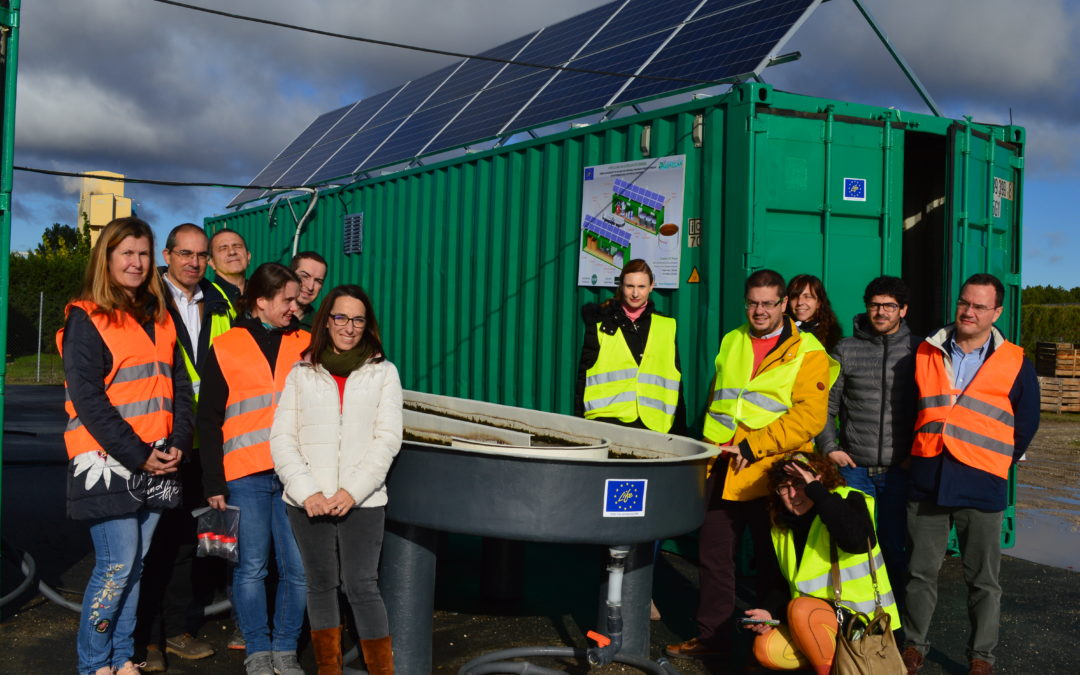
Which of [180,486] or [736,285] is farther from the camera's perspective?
[736,285]

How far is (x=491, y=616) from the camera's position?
16.5ft

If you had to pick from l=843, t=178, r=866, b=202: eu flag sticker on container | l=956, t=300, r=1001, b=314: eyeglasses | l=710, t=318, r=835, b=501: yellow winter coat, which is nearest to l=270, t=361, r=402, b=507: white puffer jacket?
l=710, t=318, r=835, b=501: yellow winter coat

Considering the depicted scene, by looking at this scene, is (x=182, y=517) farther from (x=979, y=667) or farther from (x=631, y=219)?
(x=979, y=667)

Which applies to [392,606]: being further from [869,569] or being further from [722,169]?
[722,169]

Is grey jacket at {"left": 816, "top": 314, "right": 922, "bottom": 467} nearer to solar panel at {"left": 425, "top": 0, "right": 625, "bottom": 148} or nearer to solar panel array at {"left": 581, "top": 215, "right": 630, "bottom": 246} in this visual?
solar panel array at {"left": 581, "top": 215, "right": 630, "bottom": 246}

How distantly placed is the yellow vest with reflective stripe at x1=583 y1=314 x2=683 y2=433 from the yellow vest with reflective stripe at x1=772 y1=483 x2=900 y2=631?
3.56ft

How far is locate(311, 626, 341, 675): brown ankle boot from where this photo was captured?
11.9 ft

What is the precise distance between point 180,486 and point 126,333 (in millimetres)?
665

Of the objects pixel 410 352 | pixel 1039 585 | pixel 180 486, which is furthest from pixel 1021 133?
pixel 180 486

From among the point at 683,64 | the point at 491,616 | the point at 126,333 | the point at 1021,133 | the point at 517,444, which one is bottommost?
the point at 491,616

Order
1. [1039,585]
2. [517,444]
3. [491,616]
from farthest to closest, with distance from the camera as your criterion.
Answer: [1039,585] → [491,616] → [517,444]

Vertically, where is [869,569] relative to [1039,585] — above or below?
above

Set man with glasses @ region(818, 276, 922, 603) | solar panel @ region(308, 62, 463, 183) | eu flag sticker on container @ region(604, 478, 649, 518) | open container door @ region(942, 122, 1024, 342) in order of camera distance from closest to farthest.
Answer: eu flag sticker on container @ region(604, 478, 649, 518), man with glasses @ region(818, 276, 922, 603), open container door @ region(942, 122, 1024, 342), solar panel @ region(308, 62, 463, 183)

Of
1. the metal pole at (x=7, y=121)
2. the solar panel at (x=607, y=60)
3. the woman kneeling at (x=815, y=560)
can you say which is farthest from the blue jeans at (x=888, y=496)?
the metal pole at (x=7, y=121)
